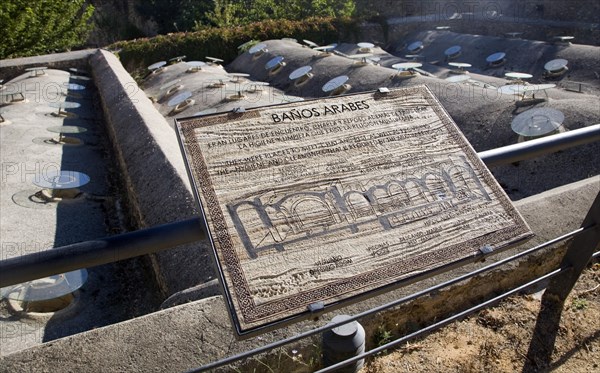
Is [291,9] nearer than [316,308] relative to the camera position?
No

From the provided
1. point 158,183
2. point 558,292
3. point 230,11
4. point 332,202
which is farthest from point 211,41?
point 332,202

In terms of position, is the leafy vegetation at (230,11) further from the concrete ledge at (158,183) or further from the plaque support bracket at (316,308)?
the plaque support bracket at (316,308)

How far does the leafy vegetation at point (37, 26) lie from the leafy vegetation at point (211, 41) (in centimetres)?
283

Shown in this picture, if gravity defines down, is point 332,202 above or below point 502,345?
above

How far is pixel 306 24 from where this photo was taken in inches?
893

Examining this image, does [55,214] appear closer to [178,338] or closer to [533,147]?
[178,338]

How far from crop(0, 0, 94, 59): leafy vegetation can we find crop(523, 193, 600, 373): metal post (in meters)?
19.8

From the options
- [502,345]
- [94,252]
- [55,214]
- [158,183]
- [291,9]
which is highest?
[94,252]

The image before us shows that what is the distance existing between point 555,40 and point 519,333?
19.0 meters

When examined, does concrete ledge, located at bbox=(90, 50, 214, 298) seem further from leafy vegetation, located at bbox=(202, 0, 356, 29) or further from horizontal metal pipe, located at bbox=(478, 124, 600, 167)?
leafy vegetation, located at bbox=(202, 0, 356, 29)

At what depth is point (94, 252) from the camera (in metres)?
1.73

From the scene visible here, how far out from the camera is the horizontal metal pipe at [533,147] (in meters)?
2.39

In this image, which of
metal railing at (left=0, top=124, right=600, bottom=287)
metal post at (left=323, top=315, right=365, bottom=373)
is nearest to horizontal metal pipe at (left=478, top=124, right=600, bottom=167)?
metal post at (left=323, top=315, right=365, bottom=373)

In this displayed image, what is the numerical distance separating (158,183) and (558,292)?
403 cm
